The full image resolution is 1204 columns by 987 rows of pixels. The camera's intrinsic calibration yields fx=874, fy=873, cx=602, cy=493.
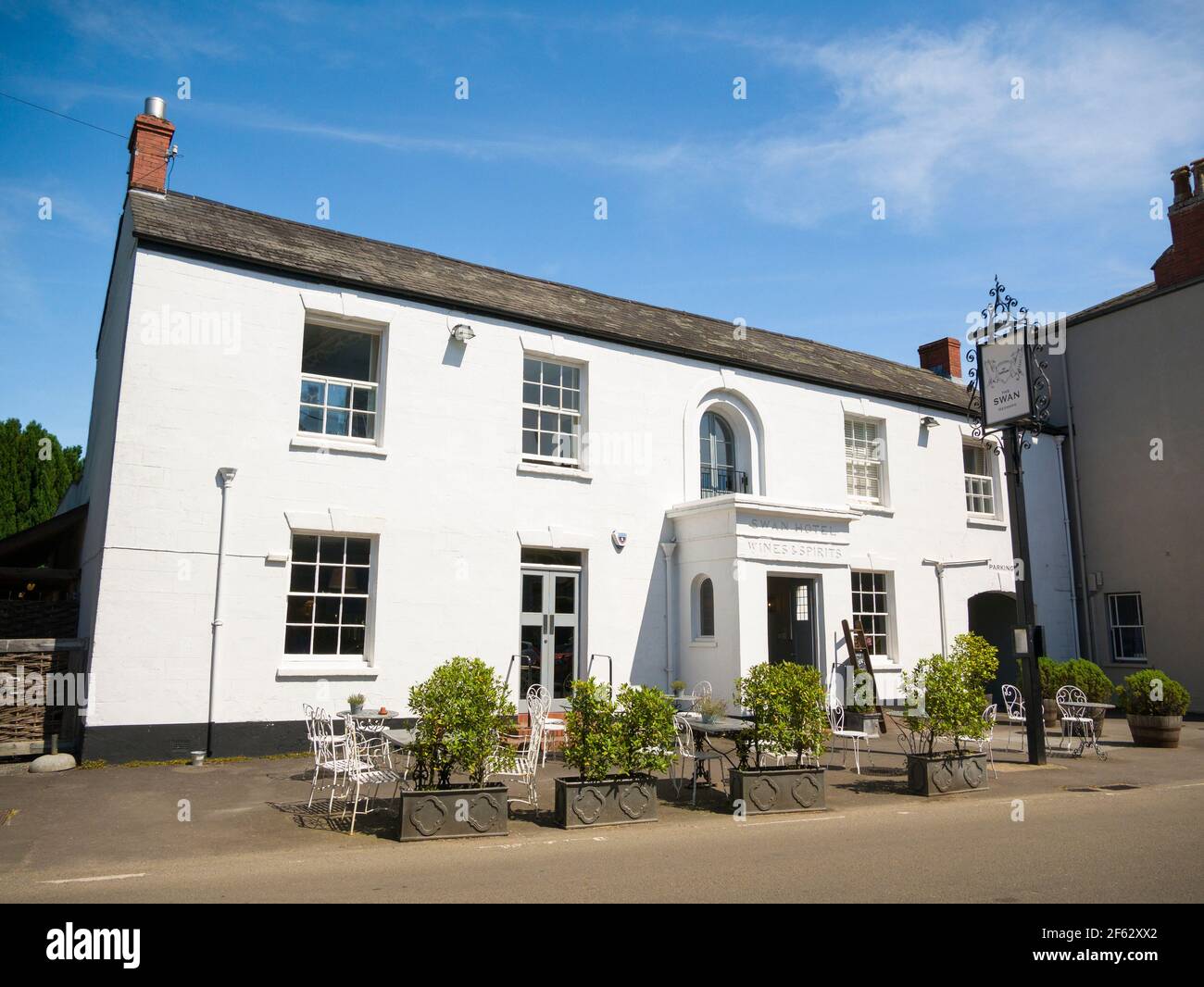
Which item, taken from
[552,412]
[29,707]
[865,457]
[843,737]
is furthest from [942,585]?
[29,707]

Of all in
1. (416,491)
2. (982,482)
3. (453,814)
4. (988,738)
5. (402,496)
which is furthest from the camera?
(982,482)

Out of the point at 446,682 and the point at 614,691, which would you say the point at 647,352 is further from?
the point at 446,682

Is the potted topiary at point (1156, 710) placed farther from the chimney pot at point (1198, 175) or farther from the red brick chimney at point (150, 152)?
the red brick chimney at point (150, 152)

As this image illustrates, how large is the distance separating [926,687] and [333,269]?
10.4 m

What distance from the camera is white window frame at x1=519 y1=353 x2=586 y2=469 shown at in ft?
49.5

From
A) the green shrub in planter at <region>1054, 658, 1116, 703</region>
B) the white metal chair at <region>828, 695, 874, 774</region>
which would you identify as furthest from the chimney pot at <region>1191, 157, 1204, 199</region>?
the white metal chair at <region>828, 695, 874, 774</region>

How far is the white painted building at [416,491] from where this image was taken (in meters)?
11.7

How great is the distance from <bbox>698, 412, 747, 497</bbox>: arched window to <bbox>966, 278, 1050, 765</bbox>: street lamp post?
4815mm

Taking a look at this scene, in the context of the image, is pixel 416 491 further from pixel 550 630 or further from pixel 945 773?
pixel 945 773

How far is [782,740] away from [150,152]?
13187 millimetres

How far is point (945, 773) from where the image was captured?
1038cm

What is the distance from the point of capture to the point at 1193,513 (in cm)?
1964
